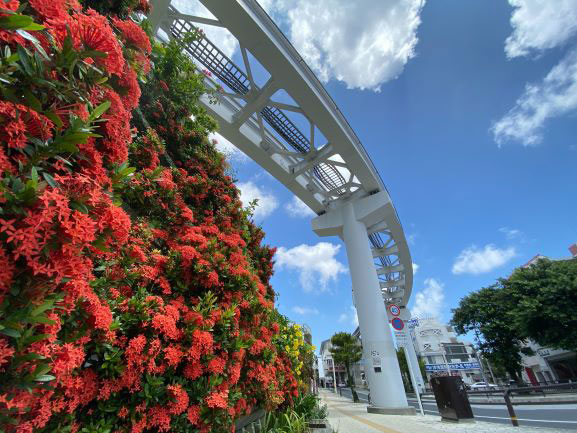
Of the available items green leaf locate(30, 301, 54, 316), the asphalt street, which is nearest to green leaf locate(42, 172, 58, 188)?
green leaf locate(30, 301, 54, 316)

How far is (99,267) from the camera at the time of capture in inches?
Answer: 73.4

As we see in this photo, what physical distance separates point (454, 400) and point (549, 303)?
13.8 metres

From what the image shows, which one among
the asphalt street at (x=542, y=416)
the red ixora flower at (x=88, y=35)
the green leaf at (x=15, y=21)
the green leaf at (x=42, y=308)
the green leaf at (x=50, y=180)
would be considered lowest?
the asphalt street at (x=542, y=416)

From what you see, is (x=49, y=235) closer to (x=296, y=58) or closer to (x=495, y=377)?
(x=296, y=58)

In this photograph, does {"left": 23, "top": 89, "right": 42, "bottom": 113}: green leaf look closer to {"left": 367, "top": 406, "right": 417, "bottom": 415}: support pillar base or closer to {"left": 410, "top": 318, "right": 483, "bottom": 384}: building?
{"left": 367, "top": 406, "right": 417, "bottom": 415}: support pillar base

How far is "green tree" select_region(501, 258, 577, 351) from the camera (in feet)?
47.6

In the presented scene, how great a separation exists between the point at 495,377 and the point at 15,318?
72.8 metres

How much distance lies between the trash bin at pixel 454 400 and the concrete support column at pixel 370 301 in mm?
2420

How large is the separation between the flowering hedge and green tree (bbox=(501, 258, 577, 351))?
62.2 ft

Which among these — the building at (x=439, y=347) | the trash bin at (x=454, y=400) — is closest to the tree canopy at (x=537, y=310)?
the trash bin at (x=454, y=400)

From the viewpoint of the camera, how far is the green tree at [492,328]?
21.8 m

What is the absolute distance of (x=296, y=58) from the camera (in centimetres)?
738

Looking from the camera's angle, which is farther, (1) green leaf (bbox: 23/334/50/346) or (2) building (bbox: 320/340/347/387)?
(2) building (bbox: 320/340/347/387)

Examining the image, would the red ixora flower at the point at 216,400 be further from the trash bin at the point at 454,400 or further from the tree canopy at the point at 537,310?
the tree canopy at the point at 537,310
